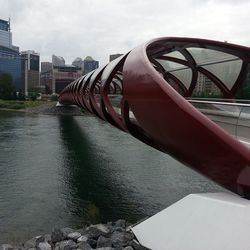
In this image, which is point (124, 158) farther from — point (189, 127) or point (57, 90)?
point (57, 90)

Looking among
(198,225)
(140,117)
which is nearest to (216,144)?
(198,225)

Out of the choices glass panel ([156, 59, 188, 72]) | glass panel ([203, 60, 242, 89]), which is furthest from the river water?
glass panel ([156, 59, 188, 72])

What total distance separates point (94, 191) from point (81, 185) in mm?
1188

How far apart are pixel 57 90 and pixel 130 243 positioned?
116 m

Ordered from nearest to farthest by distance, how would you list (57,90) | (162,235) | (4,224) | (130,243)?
(162,235), (130,243), (4,224), (57,90)

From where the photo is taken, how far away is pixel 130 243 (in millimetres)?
7742

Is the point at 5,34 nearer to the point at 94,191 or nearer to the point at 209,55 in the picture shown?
the point at 94,191

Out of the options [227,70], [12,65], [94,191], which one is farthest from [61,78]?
[227,70]

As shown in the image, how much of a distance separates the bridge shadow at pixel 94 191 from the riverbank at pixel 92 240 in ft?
→ 10.3

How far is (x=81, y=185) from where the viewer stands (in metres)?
16.8

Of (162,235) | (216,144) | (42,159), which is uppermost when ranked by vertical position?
(216,144)

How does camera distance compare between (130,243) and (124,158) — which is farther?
(124,158)

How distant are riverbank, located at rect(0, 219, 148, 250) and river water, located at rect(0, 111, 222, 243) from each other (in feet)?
6.74

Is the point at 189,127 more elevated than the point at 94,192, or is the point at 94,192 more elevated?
the point at 189,127
